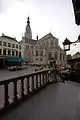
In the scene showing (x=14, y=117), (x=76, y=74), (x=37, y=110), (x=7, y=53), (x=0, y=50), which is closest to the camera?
(x=14, y=117)

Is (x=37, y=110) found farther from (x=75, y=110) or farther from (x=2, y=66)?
(x=2, y=66)

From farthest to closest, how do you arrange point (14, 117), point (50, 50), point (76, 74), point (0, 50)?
point (50, 50)
point (0, 50)
point (76, 74)
point (14, 117)

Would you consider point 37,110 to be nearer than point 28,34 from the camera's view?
Yes

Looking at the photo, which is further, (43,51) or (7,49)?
(43,51)

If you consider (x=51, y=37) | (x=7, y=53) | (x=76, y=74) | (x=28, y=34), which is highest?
(x=28, y=34)

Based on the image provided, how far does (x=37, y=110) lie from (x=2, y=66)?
2523 cm

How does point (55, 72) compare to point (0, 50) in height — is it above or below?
below

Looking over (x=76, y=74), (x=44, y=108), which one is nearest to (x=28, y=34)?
(x=76, y=74)

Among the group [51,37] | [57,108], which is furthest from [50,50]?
[57,108]

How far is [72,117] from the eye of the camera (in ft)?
8.11

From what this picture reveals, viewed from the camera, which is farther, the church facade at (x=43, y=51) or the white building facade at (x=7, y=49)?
the church facade at (x=43, y=51)

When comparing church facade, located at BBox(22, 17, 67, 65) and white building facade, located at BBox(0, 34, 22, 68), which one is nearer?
white building facade, located at BBox(0, 34, 22, 68)

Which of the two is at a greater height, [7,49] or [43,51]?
[43,51]

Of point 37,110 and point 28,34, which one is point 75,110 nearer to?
point 37,110
